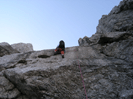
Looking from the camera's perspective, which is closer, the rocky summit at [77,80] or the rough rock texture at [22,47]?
the rocky summit at [77,80]

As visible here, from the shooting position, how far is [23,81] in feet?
19.0

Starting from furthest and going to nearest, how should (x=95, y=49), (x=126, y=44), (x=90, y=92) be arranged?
1. (x=95, y=49)
2. (x=126, y=44)
3. (x=90, y=92)

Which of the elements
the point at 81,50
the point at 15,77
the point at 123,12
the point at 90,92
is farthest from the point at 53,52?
the point at 123,12

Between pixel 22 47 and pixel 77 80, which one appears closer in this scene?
pixel 77 80

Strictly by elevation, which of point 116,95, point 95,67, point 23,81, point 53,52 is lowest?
point 116,95

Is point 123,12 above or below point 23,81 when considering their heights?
above

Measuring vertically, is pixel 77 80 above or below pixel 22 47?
below

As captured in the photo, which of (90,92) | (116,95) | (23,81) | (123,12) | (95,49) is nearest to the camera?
(116,95)

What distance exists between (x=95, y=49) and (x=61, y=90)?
5358 mm

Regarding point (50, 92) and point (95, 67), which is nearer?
point (50, 92)

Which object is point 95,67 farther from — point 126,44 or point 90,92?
point 126,44

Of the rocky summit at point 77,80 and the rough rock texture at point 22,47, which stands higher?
the rough rock texture at point 22,47

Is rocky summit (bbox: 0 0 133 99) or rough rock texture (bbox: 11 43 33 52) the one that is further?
rough rock texture (bbox: 11 43 33 52)

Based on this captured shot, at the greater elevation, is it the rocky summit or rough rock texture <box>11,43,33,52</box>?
rough rock texture <box>11,43,33,52</box>
